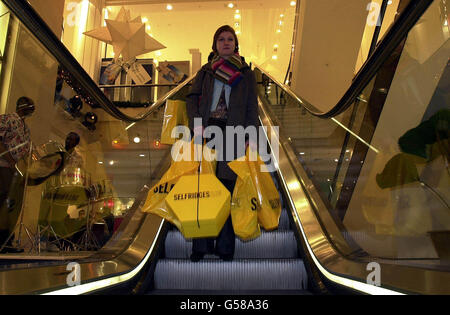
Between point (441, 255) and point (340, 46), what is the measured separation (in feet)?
25.5

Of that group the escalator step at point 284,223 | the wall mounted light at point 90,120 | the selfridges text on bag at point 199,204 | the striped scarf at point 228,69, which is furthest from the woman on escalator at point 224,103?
the wall mounted light at point 90,120

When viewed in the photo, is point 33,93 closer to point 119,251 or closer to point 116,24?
point 119,251

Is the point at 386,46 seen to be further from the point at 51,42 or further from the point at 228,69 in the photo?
the point at 51,42

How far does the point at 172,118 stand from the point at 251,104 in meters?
0.75

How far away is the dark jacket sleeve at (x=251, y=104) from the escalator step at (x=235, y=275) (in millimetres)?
1129

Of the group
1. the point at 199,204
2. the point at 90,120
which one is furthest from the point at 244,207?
the point at 90,120

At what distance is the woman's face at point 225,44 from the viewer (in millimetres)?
3439

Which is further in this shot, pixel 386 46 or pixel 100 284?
pixel 386 46

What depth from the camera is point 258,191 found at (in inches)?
116

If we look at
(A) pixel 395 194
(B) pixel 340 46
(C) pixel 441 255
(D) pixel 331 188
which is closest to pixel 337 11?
(B) pixel 340 46

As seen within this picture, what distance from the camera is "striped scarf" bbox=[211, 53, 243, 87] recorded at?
3.29m

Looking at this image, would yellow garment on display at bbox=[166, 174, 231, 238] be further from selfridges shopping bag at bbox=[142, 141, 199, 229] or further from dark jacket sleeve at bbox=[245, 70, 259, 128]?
dark jacket sleeve at bbox=[245, 70, 259, 128]

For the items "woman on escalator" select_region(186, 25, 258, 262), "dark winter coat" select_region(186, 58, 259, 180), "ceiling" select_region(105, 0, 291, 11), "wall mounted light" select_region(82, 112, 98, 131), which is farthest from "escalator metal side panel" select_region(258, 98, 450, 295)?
"ceiling" select_region(105, 0, 291, 11)

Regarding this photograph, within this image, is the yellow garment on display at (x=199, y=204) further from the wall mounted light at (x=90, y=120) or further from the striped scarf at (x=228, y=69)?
the wall mounted light at (x=90, y=120)
